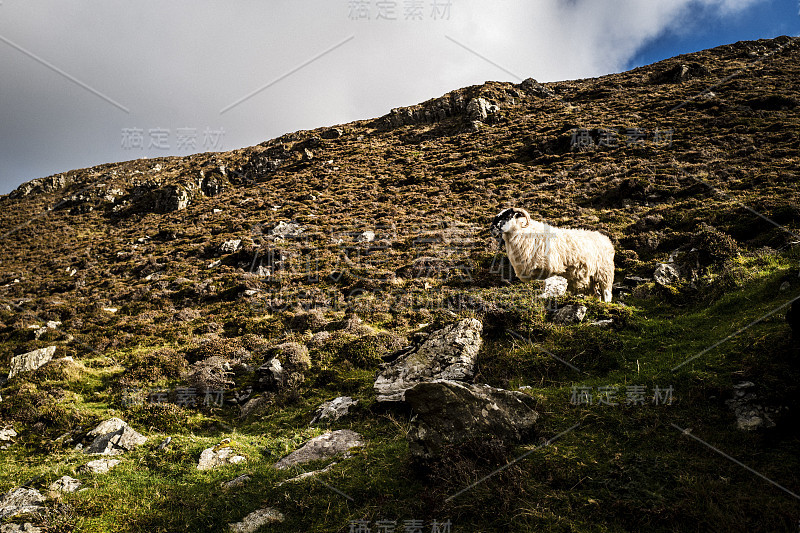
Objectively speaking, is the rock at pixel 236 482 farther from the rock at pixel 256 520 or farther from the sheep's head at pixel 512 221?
the sheep's head at pixel 512 221

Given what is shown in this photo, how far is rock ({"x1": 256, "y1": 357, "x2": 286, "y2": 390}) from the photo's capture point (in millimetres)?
7898

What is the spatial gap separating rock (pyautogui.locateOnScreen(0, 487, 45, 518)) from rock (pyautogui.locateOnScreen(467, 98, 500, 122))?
42.8 meters

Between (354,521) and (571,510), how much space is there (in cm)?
189

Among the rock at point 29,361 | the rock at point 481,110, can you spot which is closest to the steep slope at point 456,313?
the rock at point 29,361

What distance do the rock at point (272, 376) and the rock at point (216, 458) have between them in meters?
2.18

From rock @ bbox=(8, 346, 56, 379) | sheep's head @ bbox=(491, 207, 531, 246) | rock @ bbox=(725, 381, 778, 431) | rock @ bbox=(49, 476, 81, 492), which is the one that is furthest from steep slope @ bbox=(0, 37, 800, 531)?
sheep's head @ bbox=(491, 207, 531, 246)

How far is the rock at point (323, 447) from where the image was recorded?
4922mm

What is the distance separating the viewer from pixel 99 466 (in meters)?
5.36

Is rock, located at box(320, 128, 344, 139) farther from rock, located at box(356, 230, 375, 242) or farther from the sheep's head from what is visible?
the sheep's head

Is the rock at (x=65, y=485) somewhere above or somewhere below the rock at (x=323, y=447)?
below

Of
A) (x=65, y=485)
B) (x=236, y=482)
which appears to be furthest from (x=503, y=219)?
(x=65, y=485)

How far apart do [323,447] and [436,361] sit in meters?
2.16

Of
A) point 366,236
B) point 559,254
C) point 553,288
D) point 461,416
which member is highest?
point 366,236

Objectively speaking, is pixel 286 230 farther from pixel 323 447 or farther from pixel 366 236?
pixel 323 447
